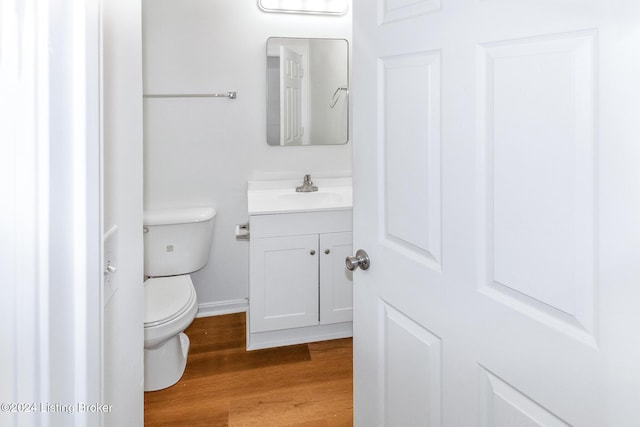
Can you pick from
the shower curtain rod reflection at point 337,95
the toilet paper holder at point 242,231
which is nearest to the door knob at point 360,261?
the toilet paper holder at point 242,231

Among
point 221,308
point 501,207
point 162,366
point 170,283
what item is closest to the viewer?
point 501,207

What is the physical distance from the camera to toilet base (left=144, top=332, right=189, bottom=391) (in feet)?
6.73

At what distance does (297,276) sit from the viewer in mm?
2422

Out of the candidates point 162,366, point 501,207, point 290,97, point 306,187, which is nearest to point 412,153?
point 501,207

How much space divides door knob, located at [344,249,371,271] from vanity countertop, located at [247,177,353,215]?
112cm

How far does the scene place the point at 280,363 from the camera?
231cm

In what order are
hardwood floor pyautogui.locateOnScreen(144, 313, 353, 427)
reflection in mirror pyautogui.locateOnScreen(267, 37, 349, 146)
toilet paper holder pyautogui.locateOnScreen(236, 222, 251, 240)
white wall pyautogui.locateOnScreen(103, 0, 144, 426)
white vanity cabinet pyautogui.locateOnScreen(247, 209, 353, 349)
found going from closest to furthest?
white wall pyautogui.locateOnScreen(103, 0, 144, 426), hardwood floor pyautogui.locateOnScreen(144, 313, 353, 427), white vanity cabinet pyautogui.locateOnScreen(247, 209, 353, 349), toilet paper holder pyautogui.locateOnScreen(236, 222, 251, 240), reflection in mirror pyautogui.locateOnScreen(267, 37, 349, 146)

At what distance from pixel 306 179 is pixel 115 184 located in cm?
192

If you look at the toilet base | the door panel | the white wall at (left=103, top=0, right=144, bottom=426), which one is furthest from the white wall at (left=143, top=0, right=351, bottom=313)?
the door panel

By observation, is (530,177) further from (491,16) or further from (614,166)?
(491,16)

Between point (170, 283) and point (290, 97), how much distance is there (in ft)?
4.37

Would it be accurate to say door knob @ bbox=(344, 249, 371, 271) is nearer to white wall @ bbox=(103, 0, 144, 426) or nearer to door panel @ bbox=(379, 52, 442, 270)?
door panel @ bbox=(379, 52, 442, 270)

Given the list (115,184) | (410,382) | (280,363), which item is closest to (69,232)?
(115,184)

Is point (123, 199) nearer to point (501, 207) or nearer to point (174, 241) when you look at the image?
point (501, 207)
